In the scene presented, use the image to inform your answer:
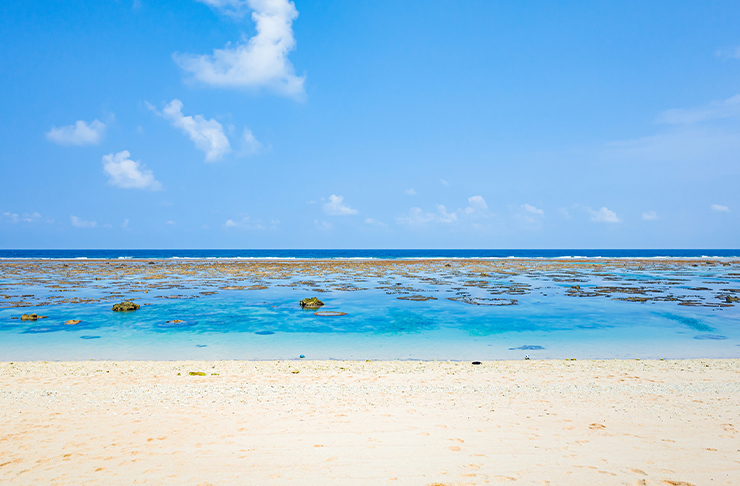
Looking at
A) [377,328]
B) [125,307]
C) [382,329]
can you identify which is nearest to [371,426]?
[382,329]

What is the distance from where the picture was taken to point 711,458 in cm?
616

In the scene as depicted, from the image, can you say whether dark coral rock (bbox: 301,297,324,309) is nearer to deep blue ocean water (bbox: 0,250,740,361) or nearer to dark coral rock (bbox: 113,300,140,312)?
deep blue ocean water (bbox: 0,250,740,361)

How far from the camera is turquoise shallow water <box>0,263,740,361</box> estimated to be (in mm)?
15141

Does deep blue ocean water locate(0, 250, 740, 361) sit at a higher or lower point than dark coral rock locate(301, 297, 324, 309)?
lower

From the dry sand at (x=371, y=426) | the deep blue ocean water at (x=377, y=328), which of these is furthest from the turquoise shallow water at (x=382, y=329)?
the dry sand at (x=371, y=426)

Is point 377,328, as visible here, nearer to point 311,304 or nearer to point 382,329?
point 382,329

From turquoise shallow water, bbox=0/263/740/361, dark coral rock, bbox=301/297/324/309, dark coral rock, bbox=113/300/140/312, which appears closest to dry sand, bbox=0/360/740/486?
turquoise shallow water, bbox=0/263/740/361

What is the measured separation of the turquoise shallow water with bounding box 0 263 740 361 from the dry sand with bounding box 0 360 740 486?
334 centimetres

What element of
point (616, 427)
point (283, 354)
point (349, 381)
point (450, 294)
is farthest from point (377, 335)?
point (450, 294)

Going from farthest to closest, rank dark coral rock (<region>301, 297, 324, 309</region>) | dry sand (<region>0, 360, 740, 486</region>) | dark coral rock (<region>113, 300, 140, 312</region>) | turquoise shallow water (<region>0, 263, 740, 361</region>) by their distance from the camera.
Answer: dark coral rock (<region>301, 297, 324, 309</region>) < dark coral rock (<region>113, 300, 140, 312</region>) < turquoise shallow water (<region>0, 263, 740, 361</region>) < dry sand (<region>0, 360, 740, 486</region>)

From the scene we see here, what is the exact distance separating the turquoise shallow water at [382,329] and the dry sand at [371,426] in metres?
3.34

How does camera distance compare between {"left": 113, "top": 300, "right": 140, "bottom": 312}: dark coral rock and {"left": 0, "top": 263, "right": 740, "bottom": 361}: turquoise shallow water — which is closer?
{"left": 0, "top": 263, "right": 740, "bottom": 361}: turquoise shallow water

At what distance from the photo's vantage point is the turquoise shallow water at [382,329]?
15141mm

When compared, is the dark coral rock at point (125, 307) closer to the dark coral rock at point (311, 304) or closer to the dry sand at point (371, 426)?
the dark coral rock at point (311, 304)
